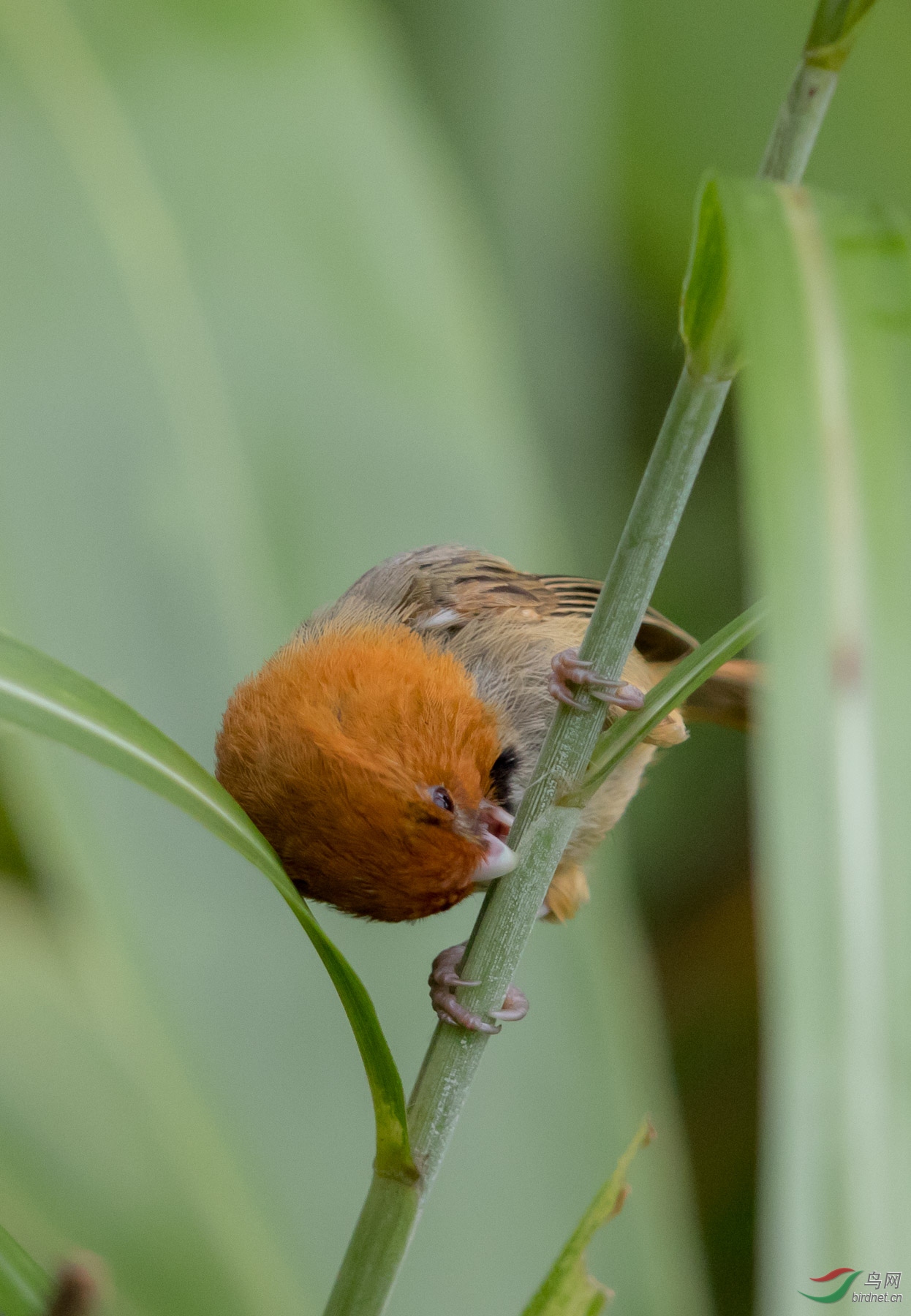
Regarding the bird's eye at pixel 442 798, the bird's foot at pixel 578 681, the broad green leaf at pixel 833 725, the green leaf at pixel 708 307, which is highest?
the green leaf at pixel 708 307

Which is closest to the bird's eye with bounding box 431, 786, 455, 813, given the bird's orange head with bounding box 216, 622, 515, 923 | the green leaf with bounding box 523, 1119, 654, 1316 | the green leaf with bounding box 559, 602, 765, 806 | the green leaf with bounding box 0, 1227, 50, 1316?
the bird's orange head with bounding box 216, 622, 515, 923

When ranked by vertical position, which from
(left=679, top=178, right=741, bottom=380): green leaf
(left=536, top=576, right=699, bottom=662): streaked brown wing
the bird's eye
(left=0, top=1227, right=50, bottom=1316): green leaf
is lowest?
(left=0, top=1227, right=50, bottom=1316): green leaf

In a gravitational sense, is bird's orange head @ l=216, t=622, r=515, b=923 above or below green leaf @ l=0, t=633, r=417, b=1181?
below

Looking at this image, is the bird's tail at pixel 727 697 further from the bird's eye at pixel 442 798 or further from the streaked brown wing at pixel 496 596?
the bird's eye at pixel 442 798

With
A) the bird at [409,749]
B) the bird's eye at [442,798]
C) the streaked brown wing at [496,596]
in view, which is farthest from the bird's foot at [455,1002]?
the streaked brown wing at [496,596]

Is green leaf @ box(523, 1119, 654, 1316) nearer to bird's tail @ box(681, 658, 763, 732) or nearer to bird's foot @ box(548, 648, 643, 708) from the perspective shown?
bird's foot @ box(548, 648, 643, 708)

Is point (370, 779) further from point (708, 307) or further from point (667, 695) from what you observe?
point (708, 307)

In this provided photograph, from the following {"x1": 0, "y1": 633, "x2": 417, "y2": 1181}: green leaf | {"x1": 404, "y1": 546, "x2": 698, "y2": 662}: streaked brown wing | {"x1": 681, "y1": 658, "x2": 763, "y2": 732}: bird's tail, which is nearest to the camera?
{"x1": 0, "y1": 633, "x2": 417, "y2": 1181}: green leaf

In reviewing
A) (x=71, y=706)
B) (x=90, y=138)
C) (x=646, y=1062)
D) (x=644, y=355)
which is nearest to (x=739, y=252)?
(x=71, y=706)
